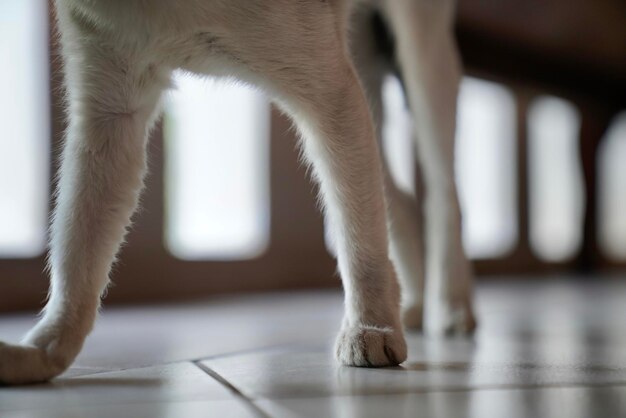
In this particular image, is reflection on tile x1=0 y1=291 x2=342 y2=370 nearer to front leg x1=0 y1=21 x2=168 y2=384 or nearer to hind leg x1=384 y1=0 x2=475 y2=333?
front leg x1=0 y1=21 x2=168 y2=384

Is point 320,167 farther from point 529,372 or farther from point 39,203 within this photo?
point 39,203

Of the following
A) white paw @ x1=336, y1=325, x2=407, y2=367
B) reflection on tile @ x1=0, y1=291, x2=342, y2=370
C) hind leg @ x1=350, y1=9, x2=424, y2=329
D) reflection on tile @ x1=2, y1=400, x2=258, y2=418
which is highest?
hind leg @ x1=350, y1=9, x2=424, y2=329

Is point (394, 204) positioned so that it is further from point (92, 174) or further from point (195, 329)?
point (92, 174)

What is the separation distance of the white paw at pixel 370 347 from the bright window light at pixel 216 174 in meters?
1.83

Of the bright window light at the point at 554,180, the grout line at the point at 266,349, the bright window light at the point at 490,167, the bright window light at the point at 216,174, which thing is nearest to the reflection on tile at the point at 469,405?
the grout line at the point at 266,349

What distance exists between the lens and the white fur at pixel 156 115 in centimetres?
112

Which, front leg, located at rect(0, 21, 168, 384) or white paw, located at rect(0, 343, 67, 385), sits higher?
front leg, located at rect(0, 21, 168, 384)

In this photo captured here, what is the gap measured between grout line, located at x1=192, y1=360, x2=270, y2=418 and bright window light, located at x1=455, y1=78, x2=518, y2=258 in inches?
148

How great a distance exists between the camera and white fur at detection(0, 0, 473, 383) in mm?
1116

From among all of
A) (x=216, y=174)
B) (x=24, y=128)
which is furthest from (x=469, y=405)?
(x=216, y=174)

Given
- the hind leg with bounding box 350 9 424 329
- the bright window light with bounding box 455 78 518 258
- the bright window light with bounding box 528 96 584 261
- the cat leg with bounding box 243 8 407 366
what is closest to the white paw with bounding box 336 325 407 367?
the cat leg with bounding box 243 8 407 366

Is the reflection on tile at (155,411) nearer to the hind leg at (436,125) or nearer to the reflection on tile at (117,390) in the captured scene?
the reflection on tile at (117,390)

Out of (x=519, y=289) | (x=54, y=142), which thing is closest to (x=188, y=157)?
(x=54, y=142)

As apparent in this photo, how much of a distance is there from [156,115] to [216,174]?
197 cm
